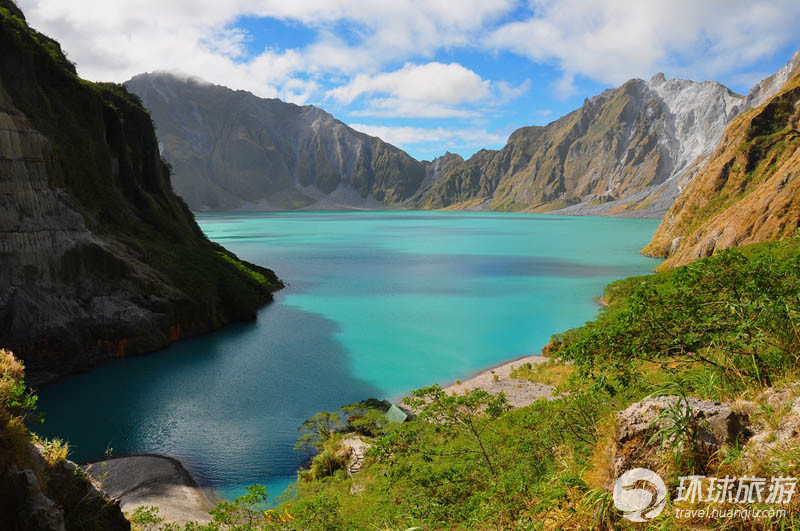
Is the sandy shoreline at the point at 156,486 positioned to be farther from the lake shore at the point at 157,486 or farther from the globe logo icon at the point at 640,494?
the globe logo icon at the point at 640,494

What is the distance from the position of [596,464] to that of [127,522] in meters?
9.92

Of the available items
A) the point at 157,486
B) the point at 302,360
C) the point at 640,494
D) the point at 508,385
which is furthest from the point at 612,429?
the point at 302,360

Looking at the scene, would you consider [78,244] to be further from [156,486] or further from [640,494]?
[640,494]

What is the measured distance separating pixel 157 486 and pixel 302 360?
15676 millimetres

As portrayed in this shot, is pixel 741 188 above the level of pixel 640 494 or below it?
above

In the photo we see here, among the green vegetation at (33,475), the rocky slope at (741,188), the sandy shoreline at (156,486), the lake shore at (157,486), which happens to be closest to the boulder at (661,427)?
the sandy shoreline at (156,486)

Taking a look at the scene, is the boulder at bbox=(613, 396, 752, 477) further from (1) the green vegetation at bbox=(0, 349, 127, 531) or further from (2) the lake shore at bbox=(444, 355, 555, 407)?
(2) the lake shore at bbox=(444, 355, 555, 407)

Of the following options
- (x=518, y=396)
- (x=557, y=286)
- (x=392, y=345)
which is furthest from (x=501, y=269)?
(x=518, y=396)

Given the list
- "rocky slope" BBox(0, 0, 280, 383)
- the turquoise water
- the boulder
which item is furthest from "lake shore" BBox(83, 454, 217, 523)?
"rocky slope" BBox(0, 0, 280, 383)

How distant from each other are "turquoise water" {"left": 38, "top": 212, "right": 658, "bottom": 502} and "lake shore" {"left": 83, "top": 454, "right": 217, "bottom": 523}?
35.8 inches

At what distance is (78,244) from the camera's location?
31734mm

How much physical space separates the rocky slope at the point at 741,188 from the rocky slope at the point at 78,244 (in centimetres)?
5254

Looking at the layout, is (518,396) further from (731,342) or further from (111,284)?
(111,284)

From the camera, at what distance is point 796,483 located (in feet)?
17.1
